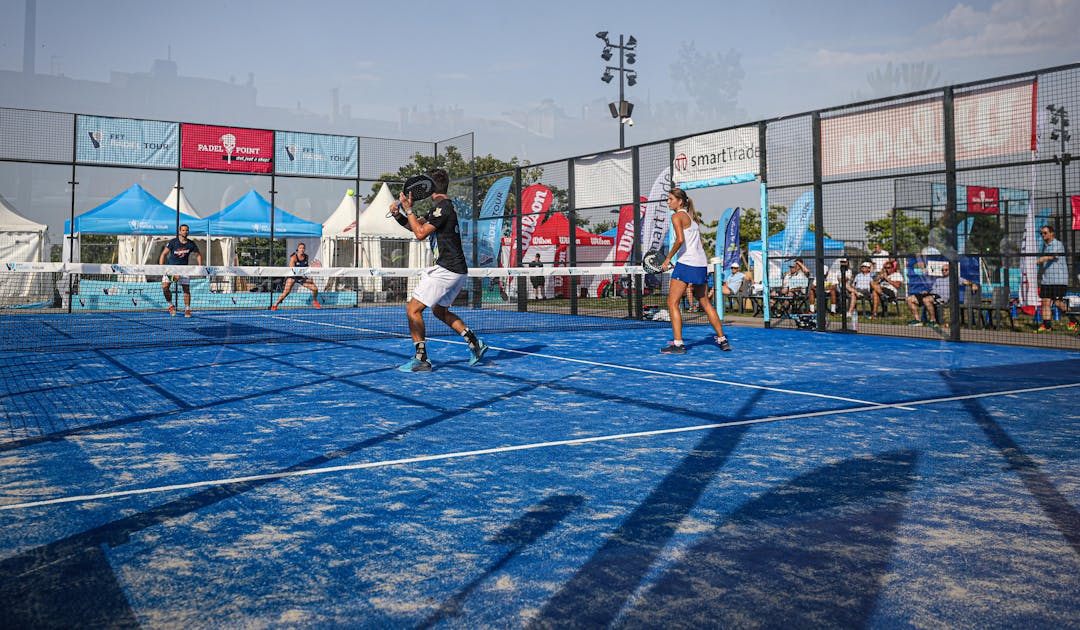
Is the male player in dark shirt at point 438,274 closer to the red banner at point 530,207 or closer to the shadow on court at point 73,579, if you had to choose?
the shadow on court at point 73,579

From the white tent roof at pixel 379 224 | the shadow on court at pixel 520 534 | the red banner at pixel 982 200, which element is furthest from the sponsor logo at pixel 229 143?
Answer: the shadow on court at pixel 520 534

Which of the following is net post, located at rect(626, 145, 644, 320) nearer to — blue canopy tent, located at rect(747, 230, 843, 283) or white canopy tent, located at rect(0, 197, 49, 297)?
blue canopy tent, located at rect(747, 230, 843, 283)

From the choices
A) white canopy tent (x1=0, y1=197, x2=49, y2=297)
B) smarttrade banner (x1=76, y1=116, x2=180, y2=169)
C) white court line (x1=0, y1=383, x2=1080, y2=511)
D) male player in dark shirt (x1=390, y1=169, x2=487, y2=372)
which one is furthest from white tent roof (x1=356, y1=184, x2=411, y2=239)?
white court line (x1=0, y1=383, x2=1080, y2=511)

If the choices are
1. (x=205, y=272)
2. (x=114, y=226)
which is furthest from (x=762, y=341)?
(x=114, y=226)

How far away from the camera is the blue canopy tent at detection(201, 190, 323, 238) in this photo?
24.9 m

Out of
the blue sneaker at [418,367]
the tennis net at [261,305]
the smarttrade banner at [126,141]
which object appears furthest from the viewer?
the smarttrade banner at [126,141]

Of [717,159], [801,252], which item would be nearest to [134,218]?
[717,159]

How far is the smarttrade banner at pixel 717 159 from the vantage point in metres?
14.6

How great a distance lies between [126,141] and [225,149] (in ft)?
7.50

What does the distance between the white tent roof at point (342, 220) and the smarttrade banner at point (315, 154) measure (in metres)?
4.90

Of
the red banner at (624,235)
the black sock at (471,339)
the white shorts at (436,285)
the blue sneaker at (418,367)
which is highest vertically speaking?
the red banner at (624,235)

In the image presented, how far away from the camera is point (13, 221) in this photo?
22.1 metres

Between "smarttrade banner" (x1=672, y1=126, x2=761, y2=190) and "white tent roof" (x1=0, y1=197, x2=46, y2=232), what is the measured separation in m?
17.5

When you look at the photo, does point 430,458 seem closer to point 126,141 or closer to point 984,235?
point 984,235
